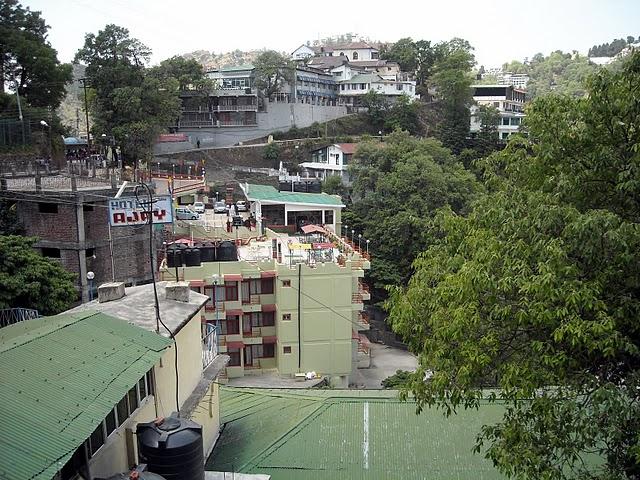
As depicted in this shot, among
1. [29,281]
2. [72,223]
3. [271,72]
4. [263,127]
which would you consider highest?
[271,72]

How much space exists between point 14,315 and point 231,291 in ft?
25.1

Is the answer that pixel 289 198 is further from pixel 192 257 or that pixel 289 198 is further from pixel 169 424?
pixel 169 424

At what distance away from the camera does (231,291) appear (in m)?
21.7

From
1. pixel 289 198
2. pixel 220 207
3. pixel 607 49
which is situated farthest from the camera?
pixel 607 49

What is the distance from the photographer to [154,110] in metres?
35.6

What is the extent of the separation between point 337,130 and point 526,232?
52.5 meters

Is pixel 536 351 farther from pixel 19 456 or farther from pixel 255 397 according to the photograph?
pixel 255 397

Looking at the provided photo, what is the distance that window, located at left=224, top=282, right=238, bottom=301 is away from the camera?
2162 cm

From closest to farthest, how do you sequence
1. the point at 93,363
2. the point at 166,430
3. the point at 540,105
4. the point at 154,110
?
the point at 93,363
the point at 166,430
the point at 540,105
the point at 154,110

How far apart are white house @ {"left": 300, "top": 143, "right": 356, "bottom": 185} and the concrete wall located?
6.41m

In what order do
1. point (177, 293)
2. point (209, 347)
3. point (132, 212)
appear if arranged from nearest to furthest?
point (177, 293) < point (209, 347) < point (132, 212)

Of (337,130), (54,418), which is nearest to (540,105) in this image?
(54,418)

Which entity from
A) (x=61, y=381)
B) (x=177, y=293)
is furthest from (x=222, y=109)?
(x=61, y=381)

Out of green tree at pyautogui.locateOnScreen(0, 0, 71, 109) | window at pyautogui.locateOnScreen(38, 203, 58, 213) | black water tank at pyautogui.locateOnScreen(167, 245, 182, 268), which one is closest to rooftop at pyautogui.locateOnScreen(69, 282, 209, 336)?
black water tank at pyautogui.locateOnScreen(167, 245, 182, 268)
